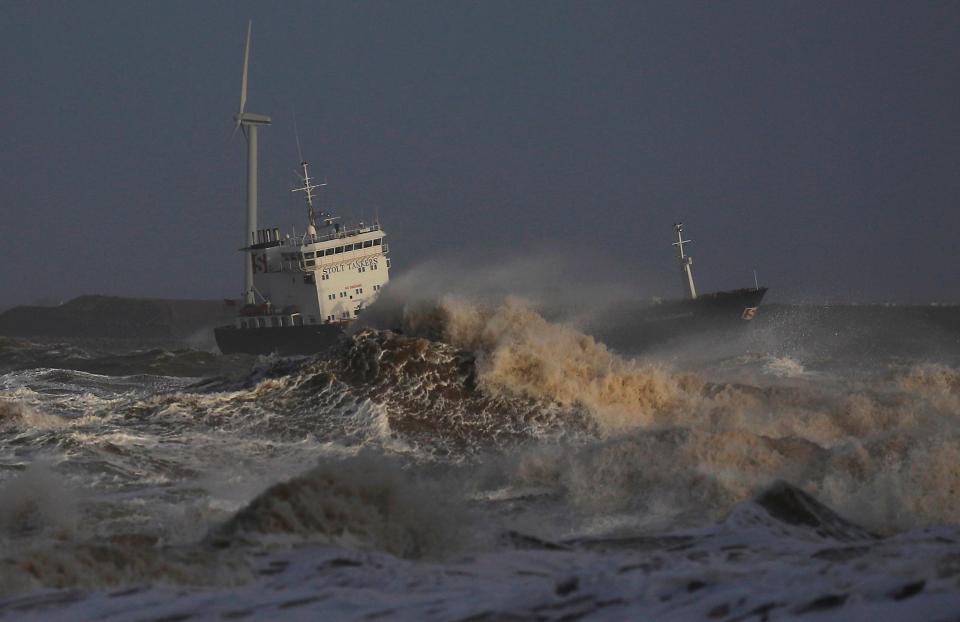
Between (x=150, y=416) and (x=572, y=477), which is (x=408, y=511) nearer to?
(x=572, y=477)

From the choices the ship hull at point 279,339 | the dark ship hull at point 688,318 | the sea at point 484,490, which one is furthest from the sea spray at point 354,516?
the ship hull at point 279,339

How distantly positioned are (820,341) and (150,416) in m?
26.2

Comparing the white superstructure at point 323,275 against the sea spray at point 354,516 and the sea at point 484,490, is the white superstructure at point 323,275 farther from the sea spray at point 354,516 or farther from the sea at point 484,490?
the sea spray at point 354,516

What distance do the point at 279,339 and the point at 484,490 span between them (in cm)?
3769

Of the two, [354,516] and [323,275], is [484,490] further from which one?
[323,275]

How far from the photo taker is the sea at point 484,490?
5.37 m

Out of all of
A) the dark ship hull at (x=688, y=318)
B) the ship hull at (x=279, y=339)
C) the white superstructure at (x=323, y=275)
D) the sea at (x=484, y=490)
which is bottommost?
the sea at (x=484, y=490)

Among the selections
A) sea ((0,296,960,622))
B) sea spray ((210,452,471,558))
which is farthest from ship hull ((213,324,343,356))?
sea spray ((210,452,471,558))

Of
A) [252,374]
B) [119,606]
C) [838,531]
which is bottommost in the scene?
[838,531]

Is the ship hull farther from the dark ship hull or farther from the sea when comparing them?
the sea

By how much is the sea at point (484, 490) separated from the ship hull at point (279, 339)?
20.0 m

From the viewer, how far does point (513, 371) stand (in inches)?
717

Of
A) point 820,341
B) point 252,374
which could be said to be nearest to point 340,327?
point 820,341

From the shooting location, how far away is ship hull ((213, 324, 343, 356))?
46281 mm
